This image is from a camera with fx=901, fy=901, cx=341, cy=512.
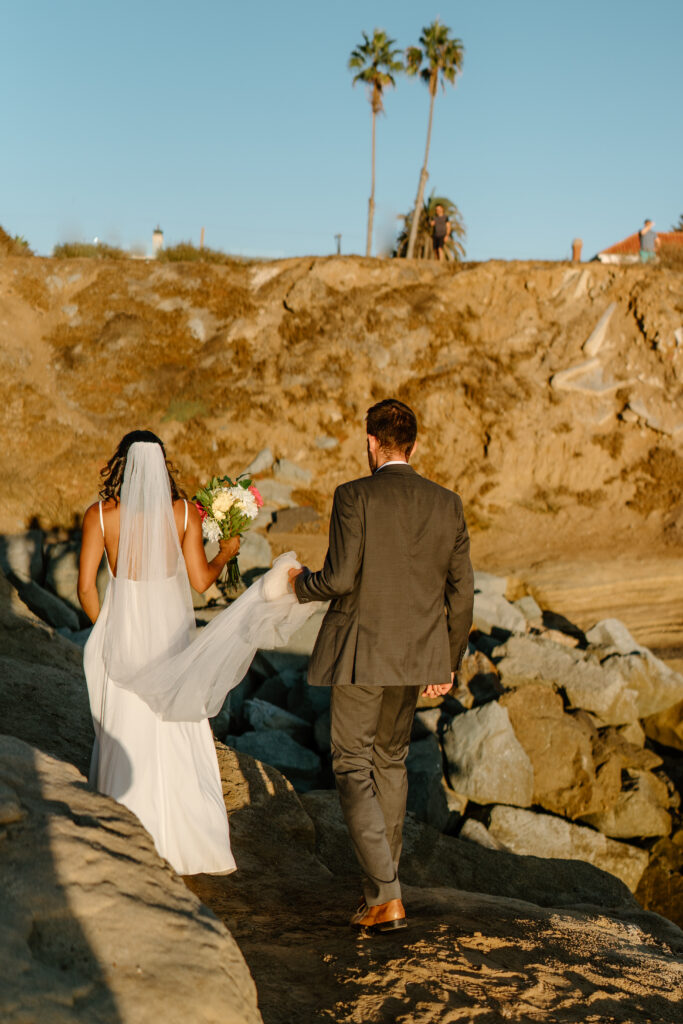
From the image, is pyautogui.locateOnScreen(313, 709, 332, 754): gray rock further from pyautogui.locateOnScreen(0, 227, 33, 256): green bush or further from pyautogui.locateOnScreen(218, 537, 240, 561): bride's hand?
pyautogui.locateOnScreen(0, 227, 33, 256): green bush

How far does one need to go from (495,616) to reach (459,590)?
983cm

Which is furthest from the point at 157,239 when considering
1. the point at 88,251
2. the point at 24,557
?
the point at 24,557

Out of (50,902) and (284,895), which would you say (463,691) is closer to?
(284,895)

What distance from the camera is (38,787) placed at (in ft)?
10.0

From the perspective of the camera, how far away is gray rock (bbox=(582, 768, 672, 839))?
9.41 m

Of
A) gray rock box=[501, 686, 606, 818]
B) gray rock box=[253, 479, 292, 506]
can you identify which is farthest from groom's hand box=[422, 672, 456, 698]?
gray rock box=[253, 479, 292, 506]

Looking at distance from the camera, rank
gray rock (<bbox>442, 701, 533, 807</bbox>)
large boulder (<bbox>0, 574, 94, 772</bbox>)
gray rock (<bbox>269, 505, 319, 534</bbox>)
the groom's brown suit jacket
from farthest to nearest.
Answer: gray rock (<bbox>269, 505, 319, 534</bbox>), gray rock (<bbox>442, 701, 533, 807</bbox>), large boulder (<bbox>0, 574, 94, 772</bbox>), the groom's brown suit jacket

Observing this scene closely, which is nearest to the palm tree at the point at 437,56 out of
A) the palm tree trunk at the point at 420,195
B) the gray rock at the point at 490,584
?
the palm tree trunk at the point at 420,195

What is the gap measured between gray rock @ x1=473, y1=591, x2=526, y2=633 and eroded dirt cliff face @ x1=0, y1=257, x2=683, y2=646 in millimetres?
5096

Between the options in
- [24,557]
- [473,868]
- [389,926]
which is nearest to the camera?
[389,926]

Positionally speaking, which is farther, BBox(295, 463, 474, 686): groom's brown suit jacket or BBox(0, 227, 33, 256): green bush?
BBox(0, 227, 33, 256): green bush

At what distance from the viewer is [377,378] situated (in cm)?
2292

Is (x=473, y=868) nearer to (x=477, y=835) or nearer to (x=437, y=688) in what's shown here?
(x=477, y=835)

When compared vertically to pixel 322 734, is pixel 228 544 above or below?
above
